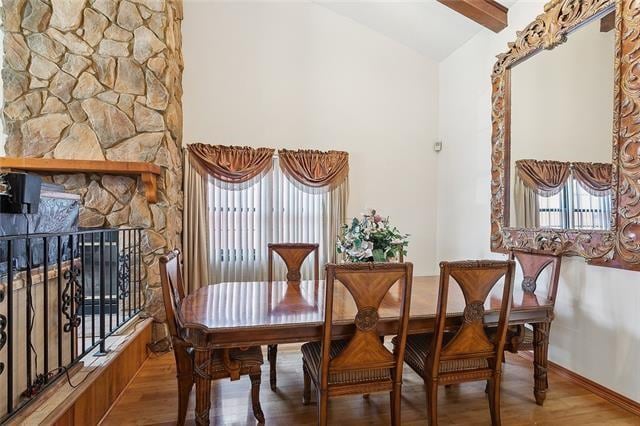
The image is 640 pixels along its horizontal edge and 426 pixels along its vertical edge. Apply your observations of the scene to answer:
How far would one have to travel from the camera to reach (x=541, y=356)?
7.07ft

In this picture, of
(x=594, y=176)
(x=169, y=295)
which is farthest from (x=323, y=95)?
(x=169, y=295)

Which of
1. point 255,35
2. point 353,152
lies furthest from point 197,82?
point 353,152

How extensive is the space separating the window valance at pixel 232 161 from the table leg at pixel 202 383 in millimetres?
2343

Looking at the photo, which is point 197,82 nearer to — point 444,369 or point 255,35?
point 255,35

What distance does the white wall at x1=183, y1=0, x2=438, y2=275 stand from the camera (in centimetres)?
A: 378

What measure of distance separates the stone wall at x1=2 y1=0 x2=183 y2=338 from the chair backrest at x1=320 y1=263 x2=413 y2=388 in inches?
82.5

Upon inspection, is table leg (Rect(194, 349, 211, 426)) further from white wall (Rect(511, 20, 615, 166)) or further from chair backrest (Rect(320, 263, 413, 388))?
white wall (Rect(511, 20, 615, 166))

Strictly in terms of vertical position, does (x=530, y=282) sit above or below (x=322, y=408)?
A: above

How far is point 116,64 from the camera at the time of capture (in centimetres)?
299

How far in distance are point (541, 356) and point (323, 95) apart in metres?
3.34

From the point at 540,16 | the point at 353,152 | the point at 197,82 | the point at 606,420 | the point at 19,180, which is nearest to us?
the point at 19,180

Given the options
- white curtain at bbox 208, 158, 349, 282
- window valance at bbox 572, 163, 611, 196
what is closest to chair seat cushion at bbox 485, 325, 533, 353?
window valance at bbox 572, 163, 611, 196

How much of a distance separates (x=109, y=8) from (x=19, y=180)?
245cm

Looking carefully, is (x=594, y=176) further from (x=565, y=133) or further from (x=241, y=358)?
(x=241, y=358)
